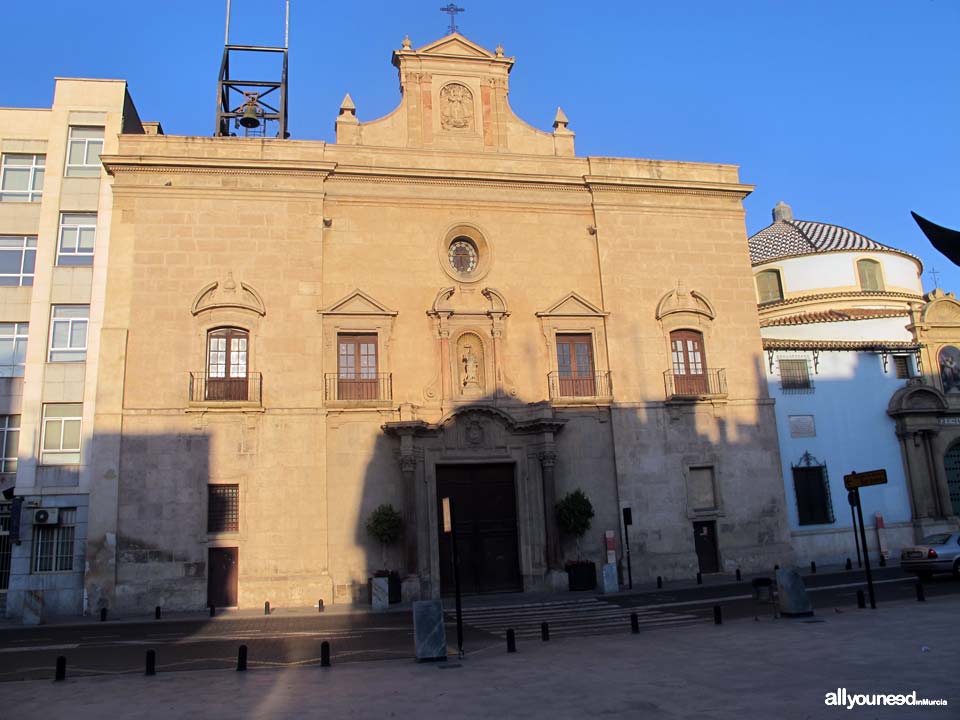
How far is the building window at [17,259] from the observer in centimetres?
2527

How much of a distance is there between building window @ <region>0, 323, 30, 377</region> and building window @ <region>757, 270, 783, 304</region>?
31247 millimetres

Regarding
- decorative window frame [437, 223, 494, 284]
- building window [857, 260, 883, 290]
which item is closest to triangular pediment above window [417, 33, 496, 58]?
decorative window frame [437, 223, 494, 284]

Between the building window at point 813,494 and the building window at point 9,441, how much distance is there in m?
26.1

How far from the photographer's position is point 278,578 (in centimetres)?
2233

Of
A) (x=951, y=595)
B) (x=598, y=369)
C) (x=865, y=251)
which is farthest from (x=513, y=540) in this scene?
(x=865, y=251)

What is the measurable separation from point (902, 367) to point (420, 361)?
19.5 metres

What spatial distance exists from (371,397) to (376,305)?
297 cm

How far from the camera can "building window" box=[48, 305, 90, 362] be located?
79.3 ft

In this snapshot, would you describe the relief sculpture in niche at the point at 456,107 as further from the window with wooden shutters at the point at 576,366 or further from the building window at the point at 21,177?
the building window at the point at 21,177

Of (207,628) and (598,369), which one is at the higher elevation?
(598,369)

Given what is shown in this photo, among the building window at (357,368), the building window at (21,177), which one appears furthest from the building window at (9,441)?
the building window at (357,368)

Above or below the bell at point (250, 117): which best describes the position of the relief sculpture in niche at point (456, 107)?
below

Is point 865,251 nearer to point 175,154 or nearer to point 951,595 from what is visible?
point 951,595

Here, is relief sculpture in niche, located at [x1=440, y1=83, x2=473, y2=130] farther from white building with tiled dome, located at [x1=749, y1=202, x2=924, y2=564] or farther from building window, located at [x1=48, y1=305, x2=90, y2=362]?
white building with tiled dome, located at [x1=749, y1=202, x2=924, y2=564]
